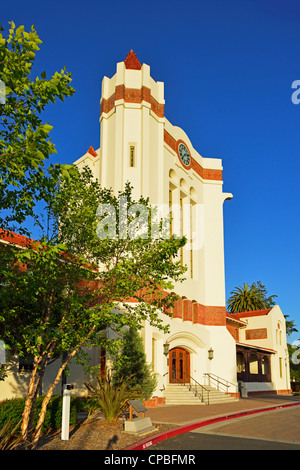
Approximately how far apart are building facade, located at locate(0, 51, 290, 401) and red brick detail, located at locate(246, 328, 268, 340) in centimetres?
603

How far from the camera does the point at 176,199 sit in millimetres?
28078

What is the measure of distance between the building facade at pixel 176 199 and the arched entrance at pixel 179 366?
6 cm

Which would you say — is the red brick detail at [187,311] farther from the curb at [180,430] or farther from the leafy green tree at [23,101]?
the leafy green tree at [23,101]

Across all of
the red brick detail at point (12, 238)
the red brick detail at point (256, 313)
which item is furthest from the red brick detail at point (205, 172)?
the red brick detail at point (12, 238)

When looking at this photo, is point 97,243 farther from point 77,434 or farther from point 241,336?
point 241,336

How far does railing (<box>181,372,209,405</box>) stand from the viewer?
2327 centimetres

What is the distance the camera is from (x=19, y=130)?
22.8 ft

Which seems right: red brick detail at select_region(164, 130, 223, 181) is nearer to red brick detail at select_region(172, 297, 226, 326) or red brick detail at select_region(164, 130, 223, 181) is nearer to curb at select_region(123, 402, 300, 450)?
red brick detail at select_region(172, 297, 226, 326)

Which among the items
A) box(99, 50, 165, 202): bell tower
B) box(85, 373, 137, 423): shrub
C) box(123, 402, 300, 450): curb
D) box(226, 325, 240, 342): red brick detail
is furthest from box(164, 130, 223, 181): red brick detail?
box(85, 373, 137, 423): shrub

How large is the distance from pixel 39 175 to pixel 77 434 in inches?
292

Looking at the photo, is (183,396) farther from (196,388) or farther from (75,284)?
(75,284)

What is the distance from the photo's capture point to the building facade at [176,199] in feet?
78.5

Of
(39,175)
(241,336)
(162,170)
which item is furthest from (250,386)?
(39,175)

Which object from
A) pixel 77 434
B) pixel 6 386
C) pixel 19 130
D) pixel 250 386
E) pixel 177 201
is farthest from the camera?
pixel 250 386
